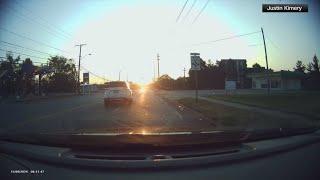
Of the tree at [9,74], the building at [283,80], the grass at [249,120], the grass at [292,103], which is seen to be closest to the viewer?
the grass at [249,120]

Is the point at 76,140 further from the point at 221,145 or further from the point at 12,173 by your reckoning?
the point at 221,145

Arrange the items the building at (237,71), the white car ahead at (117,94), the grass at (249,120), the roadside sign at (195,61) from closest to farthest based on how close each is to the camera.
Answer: the grass at (249,120) → the roadside sign at (195,61) → the white car ahead at (117,94) → the building at (237,71)

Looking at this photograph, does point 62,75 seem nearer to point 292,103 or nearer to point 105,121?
point 292,103

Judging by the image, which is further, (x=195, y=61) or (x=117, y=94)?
(x=117, y=94)

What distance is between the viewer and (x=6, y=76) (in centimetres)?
6819

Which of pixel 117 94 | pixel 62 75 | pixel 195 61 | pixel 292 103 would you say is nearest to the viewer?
pixel 292 103

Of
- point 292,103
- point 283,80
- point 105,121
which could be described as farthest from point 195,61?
point 283,80

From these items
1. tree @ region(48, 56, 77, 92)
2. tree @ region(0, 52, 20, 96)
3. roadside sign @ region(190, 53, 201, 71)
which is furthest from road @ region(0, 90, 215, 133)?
tree @ region(48, 56, 77, 92)

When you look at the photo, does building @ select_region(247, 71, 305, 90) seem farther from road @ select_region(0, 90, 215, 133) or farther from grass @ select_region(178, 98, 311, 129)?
grass @ select_region(178, 98, 311, 129)

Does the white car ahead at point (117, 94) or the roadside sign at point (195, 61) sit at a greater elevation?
the roadside sign at point (195, 61)

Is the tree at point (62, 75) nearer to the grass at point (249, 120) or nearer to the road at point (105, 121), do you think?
the road at point (105, 121)

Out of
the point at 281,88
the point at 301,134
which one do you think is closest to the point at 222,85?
the point at 281,88

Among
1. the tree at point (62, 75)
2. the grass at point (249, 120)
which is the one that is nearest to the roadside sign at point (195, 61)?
the grass at point (249, 120)

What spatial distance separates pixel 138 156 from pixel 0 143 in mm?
1988
